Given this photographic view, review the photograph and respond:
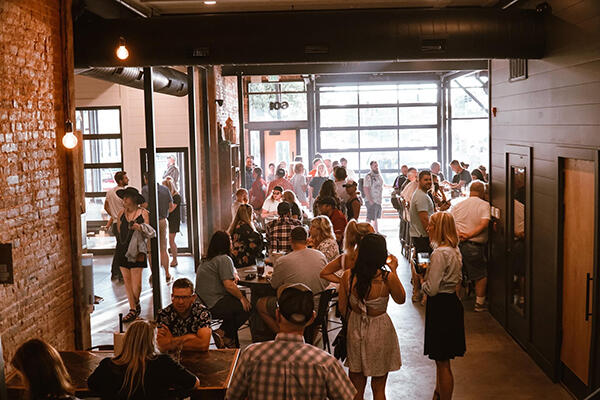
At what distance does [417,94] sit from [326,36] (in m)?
13.1

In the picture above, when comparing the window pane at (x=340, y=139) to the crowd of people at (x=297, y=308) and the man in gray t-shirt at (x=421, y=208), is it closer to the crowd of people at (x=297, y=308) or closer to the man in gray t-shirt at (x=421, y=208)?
the crowd of people at (x=297, y=308)

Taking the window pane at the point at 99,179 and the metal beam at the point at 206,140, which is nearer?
the metal beam at the point at 206,140

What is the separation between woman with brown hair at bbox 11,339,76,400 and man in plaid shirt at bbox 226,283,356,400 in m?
0.86

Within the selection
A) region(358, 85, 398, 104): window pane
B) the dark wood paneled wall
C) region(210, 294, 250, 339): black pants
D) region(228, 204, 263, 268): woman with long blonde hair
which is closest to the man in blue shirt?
region(228, 204, 263, 268): woman with long blonde hair

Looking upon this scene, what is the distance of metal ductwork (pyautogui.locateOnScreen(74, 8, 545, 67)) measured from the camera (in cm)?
634

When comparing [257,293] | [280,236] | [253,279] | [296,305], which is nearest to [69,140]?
[253,279]

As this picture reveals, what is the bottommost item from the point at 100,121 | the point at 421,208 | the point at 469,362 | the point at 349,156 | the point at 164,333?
the point at 469,362

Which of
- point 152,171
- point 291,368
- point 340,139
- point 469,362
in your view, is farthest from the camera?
point 340,139

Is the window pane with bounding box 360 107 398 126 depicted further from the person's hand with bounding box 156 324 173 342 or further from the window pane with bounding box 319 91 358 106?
the person's hand with bounding box 156 324 173 342

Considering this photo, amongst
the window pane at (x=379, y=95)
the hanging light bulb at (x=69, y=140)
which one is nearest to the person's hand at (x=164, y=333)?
the hanging light bulb at (x=69, y=140)

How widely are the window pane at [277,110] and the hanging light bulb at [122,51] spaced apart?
1190 centimetres

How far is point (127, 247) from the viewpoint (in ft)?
28.3

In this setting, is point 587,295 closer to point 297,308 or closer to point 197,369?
point 197,369

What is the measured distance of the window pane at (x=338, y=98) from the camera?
19.0 metres
